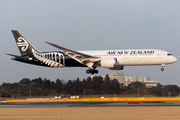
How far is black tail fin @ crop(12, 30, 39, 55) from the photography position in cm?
5952

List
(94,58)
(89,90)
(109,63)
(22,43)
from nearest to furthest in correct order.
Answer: (109,63)
(94,58)
(22,43)
(89,90)

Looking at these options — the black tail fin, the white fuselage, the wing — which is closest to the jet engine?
the white fuselage

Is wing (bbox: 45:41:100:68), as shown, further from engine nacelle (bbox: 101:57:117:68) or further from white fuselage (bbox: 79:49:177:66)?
white fuselage (bbox: 79:49:177:66)

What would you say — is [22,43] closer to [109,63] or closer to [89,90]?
[109,63]

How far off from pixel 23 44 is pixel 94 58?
17.5 metres

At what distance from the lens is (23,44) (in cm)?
6053

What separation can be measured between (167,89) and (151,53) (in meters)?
69.0

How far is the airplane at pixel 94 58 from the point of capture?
51.6m

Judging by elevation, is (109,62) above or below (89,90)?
above

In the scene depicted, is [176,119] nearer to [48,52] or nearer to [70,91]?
[48,52]

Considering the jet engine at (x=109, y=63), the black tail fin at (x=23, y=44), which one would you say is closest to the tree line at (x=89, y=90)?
the black tail fin at (x=23, y=44)

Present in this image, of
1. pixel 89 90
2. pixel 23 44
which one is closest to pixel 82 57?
pixel 23 44

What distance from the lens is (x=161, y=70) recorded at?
5309cm

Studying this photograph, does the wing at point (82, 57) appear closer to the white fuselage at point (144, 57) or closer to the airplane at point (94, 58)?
the airplane at point (94, 58)
